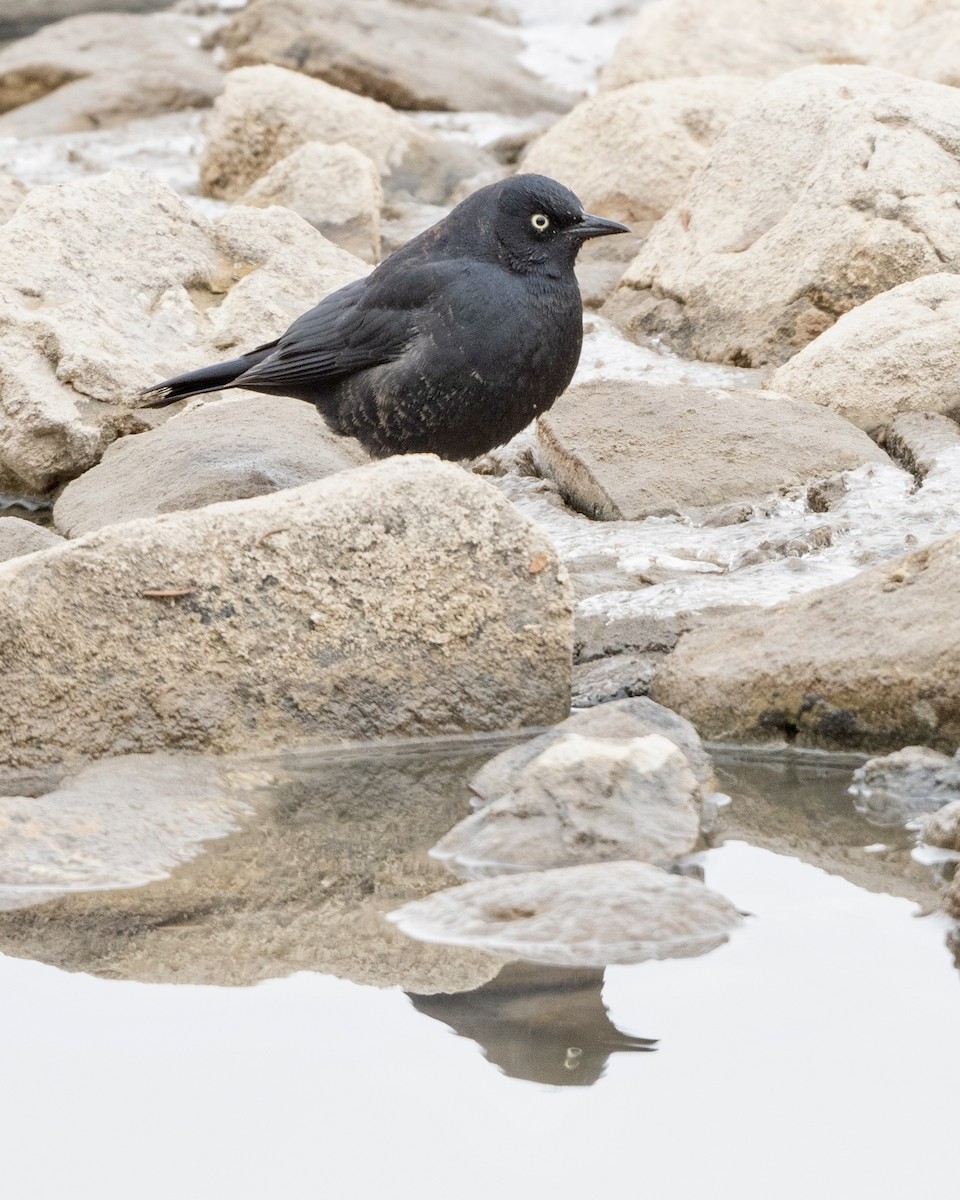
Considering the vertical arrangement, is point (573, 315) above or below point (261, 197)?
above

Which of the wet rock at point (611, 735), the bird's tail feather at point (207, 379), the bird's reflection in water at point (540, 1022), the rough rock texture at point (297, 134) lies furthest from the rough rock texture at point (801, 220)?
the bird's reflection in water at point (540, 1022)

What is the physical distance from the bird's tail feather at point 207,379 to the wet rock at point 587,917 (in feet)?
10.7

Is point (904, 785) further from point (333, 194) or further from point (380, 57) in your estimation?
point (380, 57)

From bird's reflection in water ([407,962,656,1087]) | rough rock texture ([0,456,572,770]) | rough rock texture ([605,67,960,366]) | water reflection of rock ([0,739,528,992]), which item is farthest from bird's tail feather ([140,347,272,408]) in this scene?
bird's reflection in water ([407,962,656,1087])

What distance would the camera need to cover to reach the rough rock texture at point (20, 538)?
5.18 m

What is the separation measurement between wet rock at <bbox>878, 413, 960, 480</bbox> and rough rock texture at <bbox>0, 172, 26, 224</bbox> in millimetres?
4644

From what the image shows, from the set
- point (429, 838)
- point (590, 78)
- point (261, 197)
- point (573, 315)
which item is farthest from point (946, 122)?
point (590, 78)

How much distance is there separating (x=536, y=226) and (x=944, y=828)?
106 inches

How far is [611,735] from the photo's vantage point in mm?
3844

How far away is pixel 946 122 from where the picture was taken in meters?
7.50

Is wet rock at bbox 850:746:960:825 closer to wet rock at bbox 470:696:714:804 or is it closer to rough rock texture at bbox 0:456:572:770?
wet rock at bbox 470:696:714:804

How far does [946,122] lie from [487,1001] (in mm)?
5618

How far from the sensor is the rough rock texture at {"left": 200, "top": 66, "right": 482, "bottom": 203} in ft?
34.1

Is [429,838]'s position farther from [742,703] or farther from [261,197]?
[261,197]
